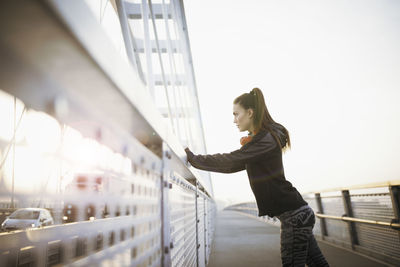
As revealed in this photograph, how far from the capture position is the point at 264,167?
1.89m

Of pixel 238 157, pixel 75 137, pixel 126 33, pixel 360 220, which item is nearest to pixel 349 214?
pixel 360 220

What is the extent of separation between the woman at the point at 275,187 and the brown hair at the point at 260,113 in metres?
0.01

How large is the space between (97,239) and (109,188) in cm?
15

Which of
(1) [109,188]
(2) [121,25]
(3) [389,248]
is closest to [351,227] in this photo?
(3) [389,248]

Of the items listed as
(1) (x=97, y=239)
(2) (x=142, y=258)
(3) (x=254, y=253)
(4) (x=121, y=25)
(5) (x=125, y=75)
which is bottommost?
(3) (x=254, y=253)

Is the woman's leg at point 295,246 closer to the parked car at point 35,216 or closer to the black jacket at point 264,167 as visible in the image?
the black jacket at point 264,167

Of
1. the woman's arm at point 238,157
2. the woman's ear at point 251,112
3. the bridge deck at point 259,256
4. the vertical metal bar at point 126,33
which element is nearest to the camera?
the woman's arm at point 238,157

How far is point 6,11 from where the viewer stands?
43 centimetres

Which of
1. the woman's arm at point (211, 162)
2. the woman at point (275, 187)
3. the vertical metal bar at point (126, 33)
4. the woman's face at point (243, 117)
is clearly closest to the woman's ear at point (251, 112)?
the woman's face at point (243, 117)

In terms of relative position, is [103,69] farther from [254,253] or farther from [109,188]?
[254,253]

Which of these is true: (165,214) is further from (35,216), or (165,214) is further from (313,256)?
(313,256)

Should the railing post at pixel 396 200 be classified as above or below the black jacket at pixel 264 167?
below

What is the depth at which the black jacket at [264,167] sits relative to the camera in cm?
181

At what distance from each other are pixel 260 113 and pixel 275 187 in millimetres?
567
